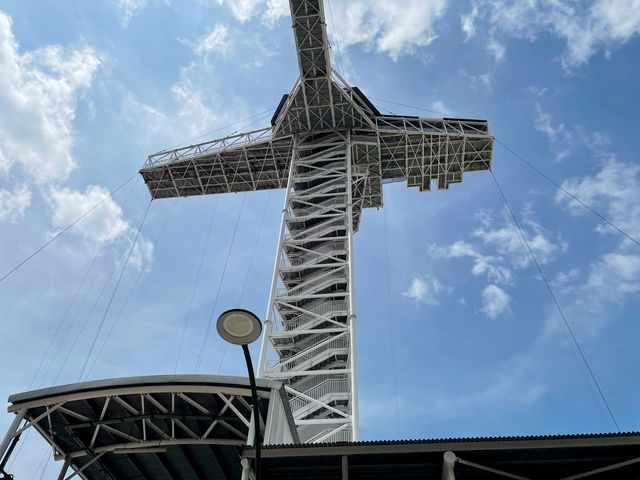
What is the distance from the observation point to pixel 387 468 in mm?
11078

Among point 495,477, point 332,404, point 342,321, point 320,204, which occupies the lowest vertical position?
point 495,477

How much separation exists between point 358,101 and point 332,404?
61.1 feet

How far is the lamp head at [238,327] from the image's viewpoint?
324 inches

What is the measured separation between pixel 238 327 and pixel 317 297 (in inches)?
710

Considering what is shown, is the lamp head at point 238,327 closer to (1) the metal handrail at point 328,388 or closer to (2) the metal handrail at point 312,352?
(1) the metal handrail at point 328,388

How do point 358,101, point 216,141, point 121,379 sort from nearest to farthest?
point 121,379 → point 358,101 → point 216,141

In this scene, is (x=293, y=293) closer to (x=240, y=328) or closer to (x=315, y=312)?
(x=315, y=312)

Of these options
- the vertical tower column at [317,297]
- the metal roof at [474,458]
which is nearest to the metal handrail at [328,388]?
the vertical tower column at [317,297]

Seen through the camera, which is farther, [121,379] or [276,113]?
[276,113]

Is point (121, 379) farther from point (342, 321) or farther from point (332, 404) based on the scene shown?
point (342, 321)

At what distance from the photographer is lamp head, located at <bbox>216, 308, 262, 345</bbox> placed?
27.0 ft

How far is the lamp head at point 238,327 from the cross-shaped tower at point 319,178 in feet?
41.2

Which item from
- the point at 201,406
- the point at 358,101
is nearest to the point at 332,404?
the point at 201,406

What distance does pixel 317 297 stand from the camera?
86.1 ft
